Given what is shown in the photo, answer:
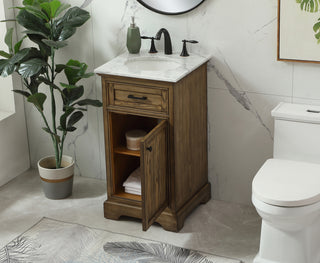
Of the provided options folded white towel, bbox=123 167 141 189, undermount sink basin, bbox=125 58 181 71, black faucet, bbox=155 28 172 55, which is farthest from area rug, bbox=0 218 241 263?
black faucet, bbox=155 28 172 55

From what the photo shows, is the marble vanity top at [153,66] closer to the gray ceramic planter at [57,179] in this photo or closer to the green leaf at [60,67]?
the green leaf at [60,67]

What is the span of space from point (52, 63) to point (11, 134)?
2.21 feet

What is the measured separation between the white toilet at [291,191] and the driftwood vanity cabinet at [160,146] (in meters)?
0.45

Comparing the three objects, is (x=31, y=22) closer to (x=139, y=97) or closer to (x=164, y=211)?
(x=139, y=97)

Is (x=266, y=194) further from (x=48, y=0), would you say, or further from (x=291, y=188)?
(x=48, y=0)

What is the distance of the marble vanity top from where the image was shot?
2.83 meters

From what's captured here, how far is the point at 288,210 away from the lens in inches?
99.7

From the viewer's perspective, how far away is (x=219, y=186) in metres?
3.40

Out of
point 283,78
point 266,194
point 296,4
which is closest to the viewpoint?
point 266,194

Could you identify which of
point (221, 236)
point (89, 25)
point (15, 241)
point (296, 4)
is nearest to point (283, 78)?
point (296, 4)

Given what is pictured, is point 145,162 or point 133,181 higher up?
point 145,162

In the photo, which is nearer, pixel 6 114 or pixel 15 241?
pixel 15 241

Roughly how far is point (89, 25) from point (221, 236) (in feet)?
4.70

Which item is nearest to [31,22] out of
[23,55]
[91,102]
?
[23,55]
